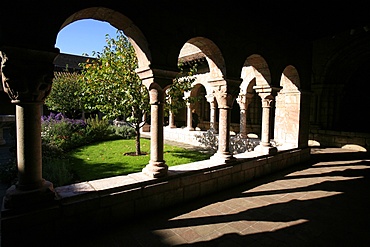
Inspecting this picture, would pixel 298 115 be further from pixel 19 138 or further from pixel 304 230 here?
pixel 19 138

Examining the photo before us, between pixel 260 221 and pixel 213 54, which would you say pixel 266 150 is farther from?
pixel 213 54

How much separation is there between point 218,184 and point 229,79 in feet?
6.51

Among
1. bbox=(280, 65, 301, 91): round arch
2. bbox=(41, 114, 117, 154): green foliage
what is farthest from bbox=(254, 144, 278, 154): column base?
bbox=(41, 114, 117, 154): green foliage

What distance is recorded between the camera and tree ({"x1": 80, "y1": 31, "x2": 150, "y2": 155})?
258 inches

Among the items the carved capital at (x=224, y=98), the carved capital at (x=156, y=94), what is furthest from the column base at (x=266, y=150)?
the carved capital at (x=156, y=94)

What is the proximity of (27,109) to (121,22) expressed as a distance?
1.63 metres

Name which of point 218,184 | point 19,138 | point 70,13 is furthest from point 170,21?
point 218,184

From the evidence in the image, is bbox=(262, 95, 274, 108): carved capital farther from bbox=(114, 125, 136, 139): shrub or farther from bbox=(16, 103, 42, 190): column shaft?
bbox=(114, 125, 136, 139): shrub

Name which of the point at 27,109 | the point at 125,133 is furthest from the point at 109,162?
the point at 125,133

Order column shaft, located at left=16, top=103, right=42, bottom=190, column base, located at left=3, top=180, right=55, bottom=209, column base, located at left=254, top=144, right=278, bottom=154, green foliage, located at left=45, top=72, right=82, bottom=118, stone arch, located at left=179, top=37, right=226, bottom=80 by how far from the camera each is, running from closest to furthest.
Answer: column base, located at left=3, top=180, right=55, bottom=209 < column shaft, located at left=16, top=103, right=42, bottom=190 < stone arch, located at left=179, top=37, right=226, bottom=80 < column base, located at left=254, top=144, right=278, bottom=154 < green foliage, located at left=45, top=72, right=82, bottom=118

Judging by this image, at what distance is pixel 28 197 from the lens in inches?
87.4

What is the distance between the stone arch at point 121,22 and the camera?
105 inches

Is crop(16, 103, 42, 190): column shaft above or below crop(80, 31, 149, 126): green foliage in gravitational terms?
below

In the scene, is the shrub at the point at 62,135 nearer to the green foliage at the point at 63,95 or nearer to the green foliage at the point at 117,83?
the green foliage at the point at 117,83
